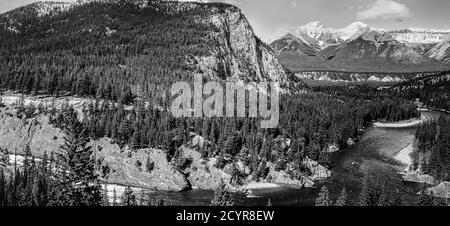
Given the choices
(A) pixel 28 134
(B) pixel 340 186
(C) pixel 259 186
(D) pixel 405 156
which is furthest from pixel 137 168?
(D) pixel 405 156

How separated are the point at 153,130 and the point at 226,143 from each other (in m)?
24.7

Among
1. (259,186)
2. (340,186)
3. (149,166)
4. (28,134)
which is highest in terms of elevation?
(28,134)

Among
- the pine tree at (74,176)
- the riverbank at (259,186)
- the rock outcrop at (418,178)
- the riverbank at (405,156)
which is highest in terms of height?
the pine tree at (74,176)

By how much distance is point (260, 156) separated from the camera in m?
155

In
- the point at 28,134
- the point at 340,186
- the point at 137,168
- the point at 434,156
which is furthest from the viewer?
the point at 28,134

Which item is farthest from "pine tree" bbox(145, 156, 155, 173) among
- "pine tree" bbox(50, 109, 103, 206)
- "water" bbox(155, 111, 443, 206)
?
"pine tree" bbox(50, 109, 103, 206)

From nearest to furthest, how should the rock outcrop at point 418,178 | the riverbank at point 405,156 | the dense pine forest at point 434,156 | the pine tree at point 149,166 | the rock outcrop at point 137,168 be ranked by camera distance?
1. the rock outcrop at point 137,168
2. the pine tree at point 149,166
3. the rock outcrop at point 418,178
4. the dense pine forest at point 434,156
5. the riverbank at point 405,156

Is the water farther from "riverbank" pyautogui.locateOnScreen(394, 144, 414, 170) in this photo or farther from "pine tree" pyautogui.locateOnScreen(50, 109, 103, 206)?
"pine tree" pyautogui.locateOnScreen(50, 109, 103, 206)

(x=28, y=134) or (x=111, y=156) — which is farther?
(x=28, y=134)

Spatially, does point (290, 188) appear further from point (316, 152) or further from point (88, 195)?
point (88, 195)

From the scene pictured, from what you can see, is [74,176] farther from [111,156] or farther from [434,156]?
[434,156]

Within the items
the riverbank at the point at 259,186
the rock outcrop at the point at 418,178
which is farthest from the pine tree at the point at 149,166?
the rock outcrop at the point at 418,178

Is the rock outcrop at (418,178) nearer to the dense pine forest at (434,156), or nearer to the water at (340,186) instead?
the dense pine forest at (434,156)
